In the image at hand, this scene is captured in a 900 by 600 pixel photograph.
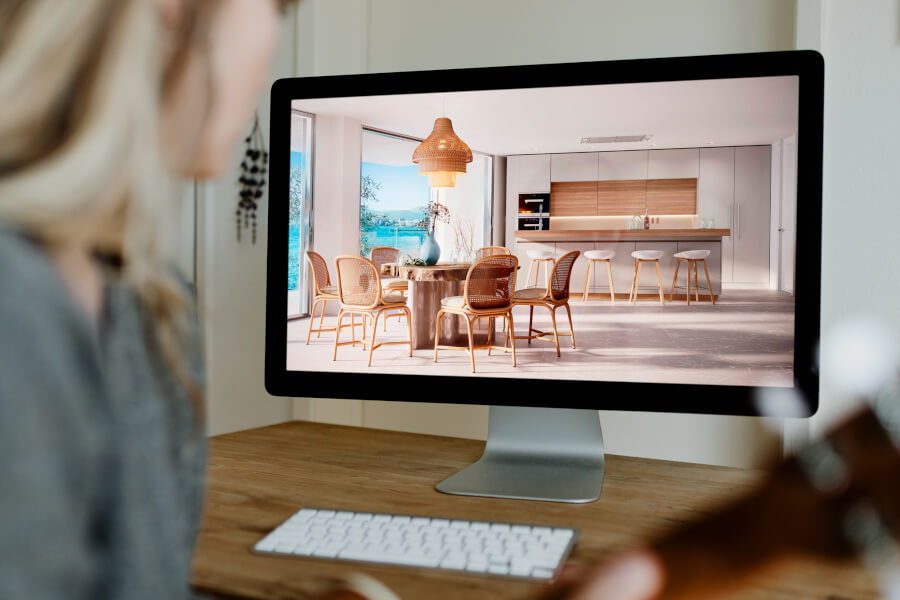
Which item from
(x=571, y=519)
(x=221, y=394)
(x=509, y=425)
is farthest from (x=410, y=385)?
(x=221, y=394)

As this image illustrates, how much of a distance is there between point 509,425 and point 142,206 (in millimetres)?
837

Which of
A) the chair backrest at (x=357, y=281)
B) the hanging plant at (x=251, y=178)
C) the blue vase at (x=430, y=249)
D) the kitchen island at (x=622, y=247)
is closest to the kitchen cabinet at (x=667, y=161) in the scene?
the kitchen island at (x=622, y=247)

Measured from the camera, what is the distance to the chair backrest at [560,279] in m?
1.09

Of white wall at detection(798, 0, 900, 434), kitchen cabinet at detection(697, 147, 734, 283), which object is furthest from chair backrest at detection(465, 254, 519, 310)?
white wall at detection(798, 0, 900, 434)

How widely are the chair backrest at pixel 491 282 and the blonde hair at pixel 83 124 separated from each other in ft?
2.28

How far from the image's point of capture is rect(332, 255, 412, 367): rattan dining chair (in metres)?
1.14

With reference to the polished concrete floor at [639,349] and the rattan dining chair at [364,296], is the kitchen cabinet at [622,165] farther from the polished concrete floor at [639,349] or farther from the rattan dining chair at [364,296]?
the rattan dining chair at [364,296]

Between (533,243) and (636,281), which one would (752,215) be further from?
(533,243)

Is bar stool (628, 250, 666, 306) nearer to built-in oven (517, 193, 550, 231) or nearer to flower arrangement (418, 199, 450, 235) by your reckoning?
built-in oven (517, 193, 550, 231)

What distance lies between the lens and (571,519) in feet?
2.99

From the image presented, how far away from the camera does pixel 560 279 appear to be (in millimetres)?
1092

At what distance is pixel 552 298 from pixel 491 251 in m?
0.13

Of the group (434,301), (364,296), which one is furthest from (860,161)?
(364,296)

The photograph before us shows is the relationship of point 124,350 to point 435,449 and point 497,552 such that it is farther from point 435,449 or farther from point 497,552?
point 435,449
